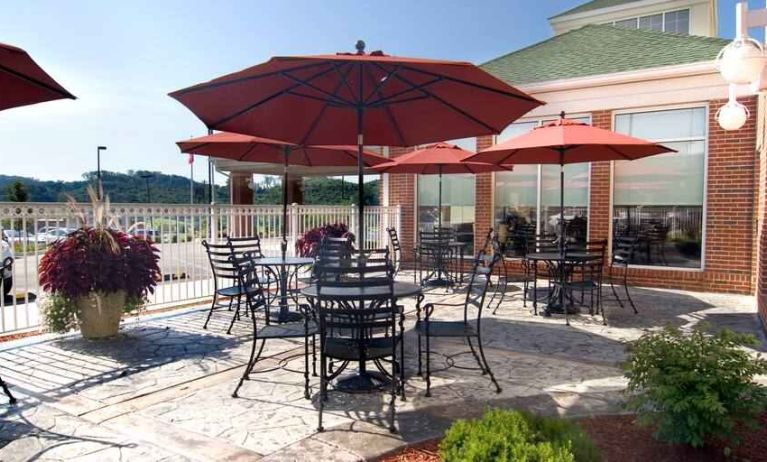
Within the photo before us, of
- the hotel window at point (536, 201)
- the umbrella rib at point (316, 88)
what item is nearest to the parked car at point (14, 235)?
the umbrella rib at point (316, 88)

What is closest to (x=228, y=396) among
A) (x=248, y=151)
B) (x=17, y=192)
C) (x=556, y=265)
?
(x=248, y=151)

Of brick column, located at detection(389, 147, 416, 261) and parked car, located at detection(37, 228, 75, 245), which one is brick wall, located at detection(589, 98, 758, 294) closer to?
brick column, located at detection(389, 147, 416, 261)

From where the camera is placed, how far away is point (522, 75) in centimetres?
1039

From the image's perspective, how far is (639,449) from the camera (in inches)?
110

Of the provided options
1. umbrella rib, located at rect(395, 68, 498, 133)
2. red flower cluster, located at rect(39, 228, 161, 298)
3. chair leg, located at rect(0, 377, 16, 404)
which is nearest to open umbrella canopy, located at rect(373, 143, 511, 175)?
umbrella rib, located at rect(395, 68, 498, 133)

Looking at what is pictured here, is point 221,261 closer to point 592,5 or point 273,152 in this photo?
point 273,152

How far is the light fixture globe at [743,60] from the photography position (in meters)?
4.38

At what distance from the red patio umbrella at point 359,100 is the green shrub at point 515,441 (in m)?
2.09

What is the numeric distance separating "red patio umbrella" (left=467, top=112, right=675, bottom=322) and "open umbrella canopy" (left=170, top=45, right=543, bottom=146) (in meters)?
1.28

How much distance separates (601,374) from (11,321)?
6974 millimetres

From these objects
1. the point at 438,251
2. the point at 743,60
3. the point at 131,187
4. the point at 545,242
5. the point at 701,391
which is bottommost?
the point at 701,391

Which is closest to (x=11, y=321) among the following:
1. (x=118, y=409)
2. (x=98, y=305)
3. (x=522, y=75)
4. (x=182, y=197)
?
(x=98, y=305)

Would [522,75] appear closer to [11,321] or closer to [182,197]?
[11,321]

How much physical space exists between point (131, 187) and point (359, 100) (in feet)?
155
